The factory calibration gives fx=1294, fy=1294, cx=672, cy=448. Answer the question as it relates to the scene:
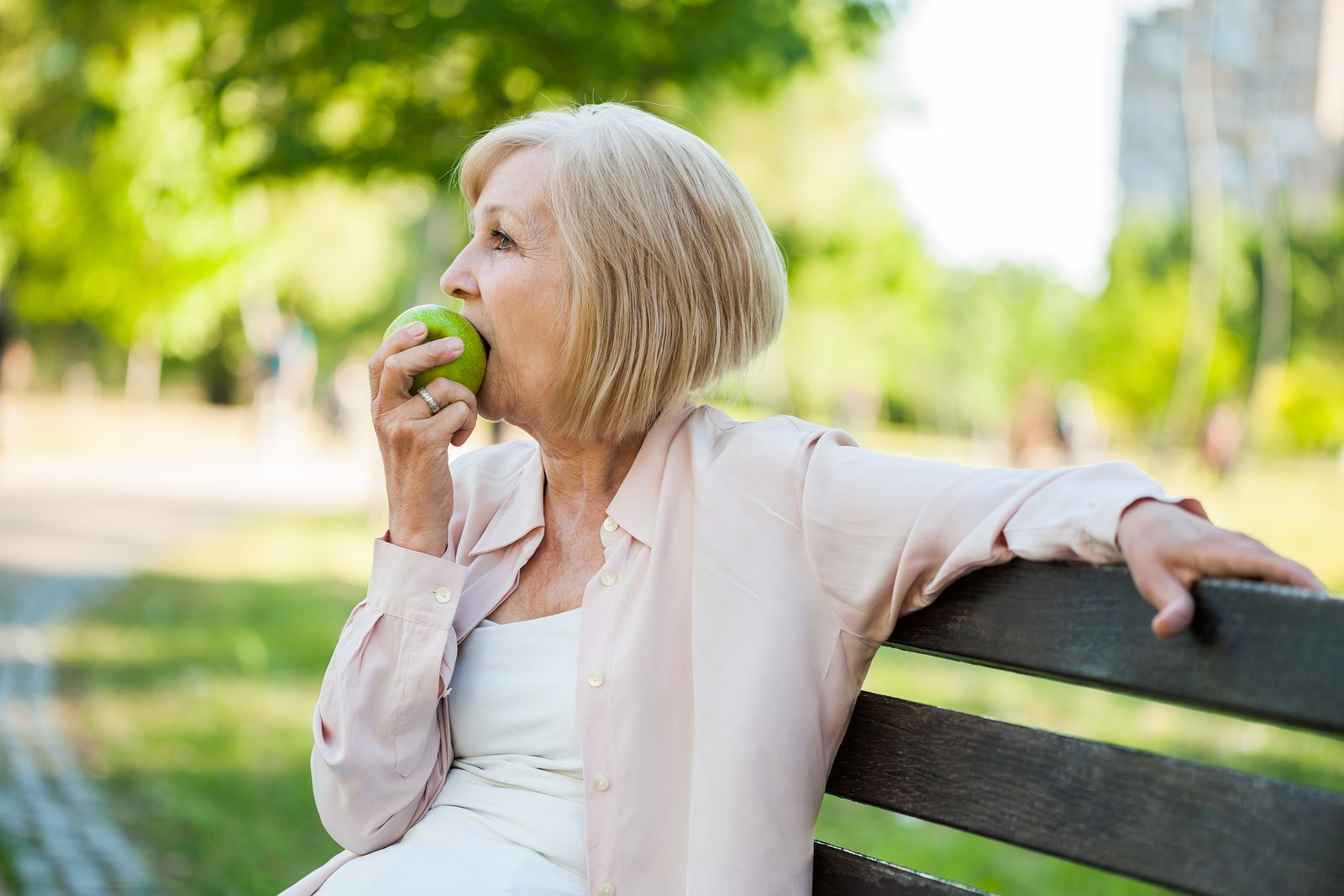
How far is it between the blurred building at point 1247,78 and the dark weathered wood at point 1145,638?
2180 centimetres

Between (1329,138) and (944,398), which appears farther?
(944,398)

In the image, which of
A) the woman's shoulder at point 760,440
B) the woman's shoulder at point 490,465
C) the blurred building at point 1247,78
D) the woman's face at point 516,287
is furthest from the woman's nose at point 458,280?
the blurred building at point 1247,78

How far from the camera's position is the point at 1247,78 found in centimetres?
2597

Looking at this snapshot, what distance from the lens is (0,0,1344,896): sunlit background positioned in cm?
529

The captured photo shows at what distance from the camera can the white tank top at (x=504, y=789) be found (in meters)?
1.90

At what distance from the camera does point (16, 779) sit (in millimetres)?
5090

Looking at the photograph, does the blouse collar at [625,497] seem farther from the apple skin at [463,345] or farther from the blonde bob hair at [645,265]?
the apple skin at [463,345]

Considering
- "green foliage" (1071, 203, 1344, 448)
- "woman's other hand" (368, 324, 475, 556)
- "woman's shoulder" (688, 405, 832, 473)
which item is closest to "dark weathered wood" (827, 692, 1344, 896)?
"woman's shoulder" (688, 405, 832, 473)

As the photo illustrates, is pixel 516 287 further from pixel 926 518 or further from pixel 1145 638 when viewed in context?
pixel 1145 638

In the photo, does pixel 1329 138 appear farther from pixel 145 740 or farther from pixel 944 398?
pixel 145 740

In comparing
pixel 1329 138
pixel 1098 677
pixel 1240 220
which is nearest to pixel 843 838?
pixel 1098 677

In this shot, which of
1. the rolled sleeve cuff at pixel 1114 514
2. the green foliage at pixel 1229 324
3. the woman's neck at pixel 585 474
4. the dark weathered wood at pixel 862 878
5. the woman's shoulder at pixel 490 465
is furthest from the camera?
the green foliage at pixel 1229 324

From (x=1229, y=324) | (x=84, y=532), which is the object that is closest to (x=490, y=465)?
(x=84, y=532)

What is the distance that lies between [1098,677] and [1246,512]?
2048 centimetres
